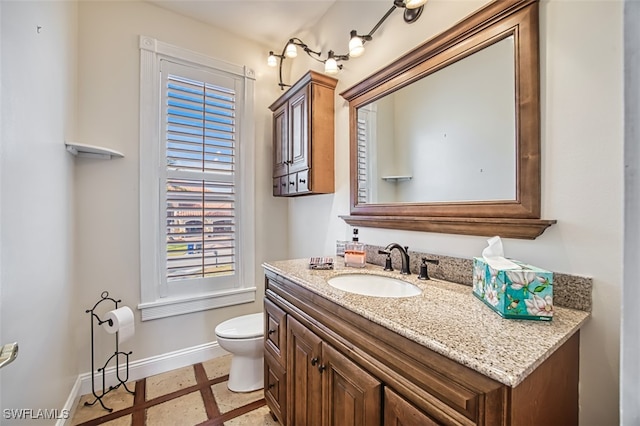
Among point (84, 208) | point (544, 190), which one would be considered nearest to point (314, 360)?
point (544, 190)

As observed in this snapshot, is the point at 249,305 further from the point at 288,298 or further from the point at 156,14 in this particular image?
the point at 156,14

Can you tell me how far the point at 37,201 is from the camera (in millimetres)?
1267

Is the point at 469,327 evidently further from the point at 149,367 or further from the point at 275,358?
the point at 149,367

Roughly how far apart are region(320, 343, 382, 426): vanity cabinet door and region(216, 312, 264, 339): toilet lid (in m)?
0.85

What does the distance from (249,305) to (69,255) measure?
136 cm

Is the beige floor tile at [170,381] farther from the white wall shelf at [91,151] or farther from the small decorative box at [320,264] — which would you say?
the white wall shelf at [91,151]

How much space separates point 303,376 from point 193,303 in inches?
54.6

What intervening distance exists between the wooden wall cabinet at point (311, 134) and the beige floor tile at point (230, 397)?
1.44 metres

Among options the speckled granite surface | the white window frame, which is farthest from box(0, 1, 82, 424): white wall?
the speckled granite surface

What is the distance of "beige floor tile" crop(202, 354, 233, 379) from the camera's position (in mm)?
2123

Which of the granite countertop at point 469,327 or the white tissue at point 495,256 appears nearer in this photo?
the granite countertop at point 469,327

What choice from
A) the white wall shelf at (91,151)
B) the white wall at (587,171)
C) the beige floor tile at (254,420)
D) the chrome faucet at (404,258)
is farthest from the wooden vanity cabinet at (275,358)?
the white wall shelf at (91,151)

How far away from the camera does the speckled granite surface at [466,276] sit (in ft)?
3.01

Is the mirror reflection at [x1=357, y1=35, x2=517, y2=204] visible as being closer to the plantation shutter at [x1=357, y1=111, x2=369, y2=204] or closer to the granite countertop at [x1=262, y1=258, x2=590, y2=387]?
the plantation shutter at [x1=357, y1=111, x2=369, y2=204]
